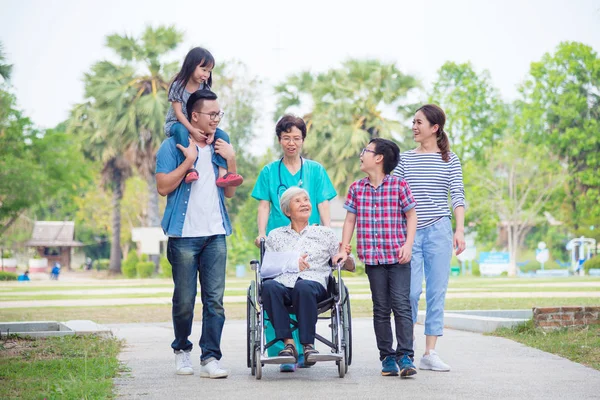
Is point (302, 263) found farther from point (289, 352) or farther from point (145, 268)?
point (145, 268)

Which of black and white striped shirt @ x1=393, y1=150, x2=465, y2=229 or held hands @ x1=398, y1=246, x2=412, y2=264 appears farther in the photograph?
black and white striped shirt @ x1=393, y1=150, x2=465, y2=229

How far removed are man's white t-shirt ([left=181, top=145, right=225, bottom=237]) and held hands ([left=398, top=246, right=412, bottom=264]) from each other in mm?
1218

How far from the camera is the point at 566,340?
8.48 meters

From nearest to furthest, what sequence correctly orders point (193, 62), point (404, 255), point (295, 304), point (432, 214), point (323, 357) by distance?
point (323, 357)
point (295, 304)
point (404, 255)
point (193, 62)
point (432, 214)

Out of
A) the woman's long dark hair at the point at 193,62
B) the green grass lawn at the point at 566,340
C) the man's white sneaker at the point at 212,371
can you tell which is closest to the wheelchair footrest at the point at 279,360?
the man's white sneaker at the point at 212,371

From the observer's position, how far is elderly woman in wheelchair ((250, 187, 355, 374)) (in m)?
6.21

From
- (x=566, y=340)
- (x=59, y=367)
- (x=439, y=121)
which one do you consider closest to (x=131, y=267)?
(x=566, y=340)

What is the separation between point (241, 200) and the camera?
5331 cm

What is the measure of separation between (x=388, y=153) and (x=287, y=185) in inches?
33.2

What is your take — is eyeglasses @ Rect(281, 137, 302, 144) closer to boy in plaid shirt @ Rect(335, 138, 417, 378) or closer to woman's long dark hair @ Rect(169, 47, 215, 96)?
boy in plaid shirt @ Rect(335, 138, 417, 378)

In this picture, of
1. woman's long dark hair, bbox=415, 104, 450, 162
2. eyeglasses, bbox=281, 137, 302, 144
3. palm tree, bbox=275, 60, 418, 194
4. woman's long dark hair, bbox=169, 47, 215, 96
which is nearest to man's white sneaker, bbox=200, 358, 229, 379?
eyeglasses, bbox=281, 137, 302, 144

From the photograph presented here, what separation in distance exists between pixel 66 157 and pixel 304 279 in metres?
41.1

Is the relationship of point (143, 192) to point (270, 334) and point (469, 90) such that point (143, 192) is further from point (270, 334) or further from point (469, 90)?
point (270, 334)

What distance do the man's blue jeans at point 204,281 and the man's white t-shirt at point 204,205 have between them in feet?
0.20
